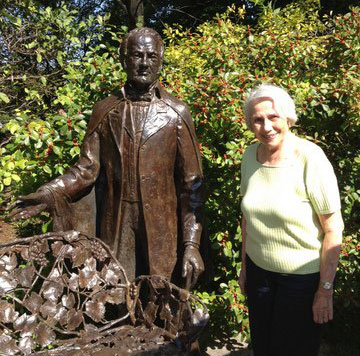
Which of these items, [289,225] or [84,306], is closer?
[289,225]

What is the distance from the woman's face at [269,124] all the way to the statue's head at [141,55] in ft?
2.21

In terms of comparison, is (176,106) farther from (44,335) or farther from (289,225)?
(44,335)

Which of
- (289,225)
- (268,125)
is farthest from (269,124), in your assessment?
(289,225)

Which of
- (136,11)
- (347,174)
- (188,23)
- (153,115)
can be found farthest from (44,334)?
(188,23)

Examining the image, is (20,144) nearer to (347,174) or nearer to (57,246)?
(57,246)

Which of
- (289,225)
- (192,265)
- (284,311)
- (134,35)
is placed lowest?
(284,311)

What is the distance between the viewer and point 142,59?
2523 millimetres

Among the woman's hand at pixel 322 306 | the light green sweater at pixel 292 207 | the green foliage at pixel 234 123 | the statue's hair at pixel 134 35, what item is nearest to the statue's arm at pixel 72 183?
the statue's hair at pixel 134 35

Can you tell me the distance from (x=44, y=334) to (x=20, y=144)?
167 centimetres

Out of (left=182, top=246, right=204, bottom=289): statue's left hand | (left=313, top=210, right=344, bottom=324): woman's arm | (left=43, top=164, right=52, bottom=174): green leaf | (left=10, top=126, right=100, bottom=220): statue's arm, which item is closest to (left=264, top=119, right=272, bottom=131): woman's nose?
Answer: (left=313, top=210, right=344, bottom=324): woman's arm

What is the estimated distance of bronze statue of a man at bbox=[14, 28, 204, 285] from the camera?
8.49 feet

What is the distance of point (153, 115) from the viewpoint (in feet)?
8.59

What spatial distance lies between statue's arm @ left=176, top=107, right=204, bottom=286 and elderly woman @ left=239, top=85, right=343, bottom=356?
461 millimetres

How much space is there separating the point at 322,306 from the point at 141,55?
153cm
